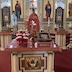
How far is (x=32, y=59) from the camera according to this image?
4238 millimetres

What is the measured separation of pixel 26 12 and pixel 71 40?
3340 millimetres

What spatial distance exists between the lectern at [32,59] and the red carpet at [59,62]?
107cm

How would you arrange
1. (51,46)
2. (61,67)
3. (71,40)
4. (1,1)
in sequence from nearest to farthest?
(51,46)
(61,67)
(71,40)
(1,1)

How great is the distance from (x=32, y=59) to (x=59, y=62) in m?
1.86

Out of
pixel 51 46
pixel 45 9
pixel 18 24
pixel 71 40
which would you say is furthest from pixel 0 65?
pixel 45 9

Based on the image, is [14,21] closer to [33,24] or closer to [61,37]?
[61,37]

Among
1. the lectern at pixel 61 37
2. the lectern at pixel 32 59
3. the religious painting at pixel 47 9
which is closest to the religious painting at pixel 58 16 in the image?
the religious painting at pixel 47 9

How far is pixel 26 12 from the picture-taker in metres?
10.1

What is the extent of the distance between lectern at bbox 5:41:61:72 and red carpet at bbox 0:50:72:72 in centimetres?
107

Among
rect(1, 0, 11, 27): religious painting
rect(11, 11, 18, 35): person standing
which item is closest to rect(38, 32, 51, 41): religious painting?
rect(11, 11, 18, 35): person standing

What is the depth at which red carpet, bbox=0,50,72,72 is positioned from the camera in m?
5.34

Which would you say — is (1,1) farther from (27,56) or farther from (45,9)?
(27,56)

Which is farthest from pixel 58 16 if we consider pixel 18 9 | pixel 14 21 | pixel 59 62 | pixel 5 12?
pixel 59 62

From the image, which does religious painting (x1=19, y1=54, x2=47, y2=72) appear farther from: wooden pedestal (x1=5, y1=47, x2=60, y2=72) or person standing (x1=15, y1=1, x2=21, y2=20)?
person standing (x1=15, y1=1, x2=21, y2=20)
